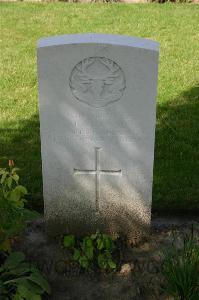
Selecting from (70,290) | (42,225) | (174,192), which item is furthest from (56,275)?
(174,192)

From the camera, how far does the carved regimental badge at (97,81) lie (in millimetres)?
3465

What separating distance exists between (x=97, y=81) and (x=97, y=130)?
348mm

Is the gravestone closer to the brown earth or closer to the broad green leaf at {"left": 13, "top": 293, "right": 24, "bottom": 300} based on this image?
the brown earth

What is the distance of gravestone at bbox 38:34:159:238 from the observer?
3439mm

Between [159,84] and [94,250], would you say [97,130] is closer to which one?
[94,250]

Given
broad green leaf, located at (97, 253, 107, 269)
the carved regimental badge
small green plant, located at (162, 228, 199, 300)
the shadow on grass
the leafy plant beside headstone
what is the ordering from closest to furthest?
small green plant, located at (162, 228, 199, 300) → the leafy plant beside headstone → the carved regimental badge → broad green leaf, located at (97, 253, 107, 269) → the shadow on grass

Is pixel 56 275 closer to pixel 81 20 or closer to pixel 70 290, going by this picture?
pixel 70 290

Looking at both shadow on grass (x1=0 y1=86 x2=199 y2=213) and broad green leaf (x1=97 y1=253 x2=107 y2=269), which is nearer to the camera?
broad green leaf (x1=97 y1=253 x2=107 y2=269)

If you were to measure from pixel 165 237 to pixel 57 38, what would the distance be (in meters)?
1.64

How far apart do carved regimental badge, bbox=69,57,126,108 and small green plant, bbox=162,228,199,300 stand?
1067 mm

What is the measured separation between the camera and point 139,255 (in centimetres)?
387

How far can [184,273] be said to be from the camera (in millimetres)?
3170

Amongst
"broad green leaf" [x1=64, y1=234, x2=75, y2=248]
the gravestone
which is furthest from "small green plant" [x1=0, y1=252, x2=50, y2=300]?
the gravestone

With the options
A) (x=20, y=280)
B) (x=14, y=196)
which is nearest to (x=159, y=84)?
(x=14, y=196)
